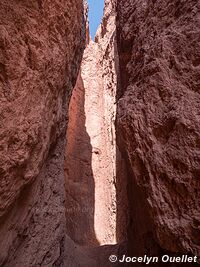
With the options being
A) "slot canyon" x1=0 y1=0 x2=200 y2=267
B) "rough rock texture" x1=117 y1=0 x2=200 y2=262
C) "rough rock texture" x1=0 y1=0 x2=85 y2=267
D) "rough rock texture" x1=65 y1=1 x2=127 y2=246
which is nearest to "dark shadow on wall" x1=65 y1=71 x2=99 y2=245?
"rough rock texture" x1=65 y1=1 x2=127 y2=246

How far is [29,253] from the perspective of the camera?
218cm

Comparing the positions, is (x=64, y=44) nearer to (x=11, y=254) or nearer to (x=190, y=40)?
(x=190, y=40)

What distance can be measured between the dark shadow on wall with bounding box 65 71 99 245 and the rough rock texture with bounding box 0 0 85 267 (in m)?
2.81

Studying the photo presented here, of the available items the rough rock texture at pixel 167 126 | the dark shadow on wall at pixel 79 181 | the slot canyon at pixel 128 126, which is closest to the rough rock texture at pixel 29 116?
the slot canyon at pixel 128 126

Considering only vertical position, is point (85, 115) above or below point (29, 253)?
above

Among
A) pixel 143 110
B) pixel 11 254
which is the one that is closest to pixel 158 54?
pixel 143 110

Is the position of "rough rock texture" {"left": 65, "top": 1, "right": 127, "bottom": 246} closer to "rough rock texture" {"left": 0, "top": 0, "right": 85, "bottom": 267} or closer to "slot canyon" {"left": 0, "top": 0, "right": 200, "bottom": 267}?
"slot canyon" {"left": 0, "top": 0, "right": 200, "bottom": 267}

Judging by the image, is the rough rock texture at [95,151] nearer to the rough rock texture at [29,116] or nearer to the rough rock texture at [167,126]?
the rough rock texture at [29,116]

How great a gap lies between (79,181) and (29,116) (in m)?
4.48

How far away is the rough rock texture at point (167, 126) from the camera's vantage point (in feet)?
5.21

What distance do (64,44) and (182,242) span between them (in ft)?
5.86

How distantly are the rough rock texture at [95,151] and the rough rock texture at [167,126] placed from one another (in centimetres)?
305

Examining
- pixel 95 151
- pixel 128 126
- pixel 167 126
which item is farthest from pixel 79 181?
pixel 167 126

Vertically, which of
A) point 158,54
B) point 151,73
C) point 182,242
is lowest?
point 182,242
